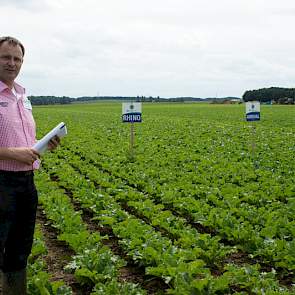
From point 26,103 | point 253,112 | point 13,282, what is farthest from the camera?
point 253,112

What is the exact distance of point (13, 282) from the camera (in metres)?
4.61

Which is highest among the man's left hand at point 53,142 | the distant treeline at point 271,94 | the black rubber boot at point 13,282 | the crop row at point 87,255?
the distant treeline at point 271,94

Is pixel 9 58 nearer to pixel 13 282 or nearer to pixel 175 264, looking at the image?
pixel 13 282

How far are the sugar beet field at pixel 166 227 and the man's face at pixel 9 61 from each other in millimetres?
2167

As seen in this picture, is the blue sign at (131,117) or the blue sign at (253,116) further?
the blue sign at (131,117)

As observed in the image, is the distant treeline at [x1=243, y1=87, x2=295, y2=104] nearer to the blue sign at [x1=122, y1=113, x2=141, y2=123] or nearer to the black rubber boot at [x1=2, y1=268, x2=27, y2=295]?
the blue sign at [x1=122, y1=113, x2=141, y2=123]

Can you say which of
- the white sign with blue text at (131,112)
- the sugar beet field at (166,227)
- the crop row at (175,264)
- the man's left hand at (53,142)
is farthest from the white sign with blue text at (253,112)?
the man's left hand at (53,142)

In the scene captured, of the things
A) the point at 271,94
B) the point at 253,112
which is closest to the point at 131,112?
the point at 253,112

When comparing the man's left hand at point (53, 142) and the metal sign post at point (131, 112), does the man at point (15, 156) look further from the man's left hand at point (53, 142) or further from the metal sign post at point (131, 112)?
→ the metal sign post at point (131, 112)

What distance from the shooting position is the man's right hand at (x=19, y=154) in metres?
3.91

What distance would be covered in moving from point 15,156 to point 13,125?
282 mm

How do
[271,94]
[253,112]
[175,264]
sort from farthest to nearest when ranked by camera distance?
[271,94] < [253,112] < [175,264]

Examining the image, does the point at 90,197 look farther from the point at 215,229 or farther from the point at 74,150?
the point at 74,150

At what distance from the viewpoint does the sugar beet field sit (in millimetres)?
5359
